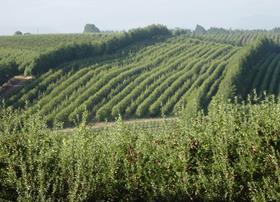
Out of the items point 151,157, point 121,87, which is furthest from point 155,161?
point 121,87

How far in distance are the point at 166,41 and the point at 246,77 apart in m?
56.9

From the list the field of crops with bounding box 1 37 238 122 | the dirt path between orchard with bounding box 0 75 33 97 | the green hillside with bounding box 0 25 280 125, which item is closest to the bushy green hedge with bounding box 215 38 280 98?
the green hillside with bounding box 0 25 280 125

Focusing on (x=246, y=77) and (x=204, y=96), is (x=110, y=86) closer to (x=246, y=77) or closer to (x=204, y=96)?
(x=204, y=96)

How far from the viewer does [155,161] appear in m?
15.6

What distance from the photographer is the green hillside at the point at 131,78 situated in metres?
79.2

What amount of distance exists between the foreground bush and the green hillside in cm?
4448

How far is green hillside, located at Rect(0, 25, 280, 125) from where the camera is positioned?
3120 inches

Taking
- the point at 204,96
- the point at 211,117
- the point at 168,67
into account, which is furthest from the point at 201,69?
the point at 211,117

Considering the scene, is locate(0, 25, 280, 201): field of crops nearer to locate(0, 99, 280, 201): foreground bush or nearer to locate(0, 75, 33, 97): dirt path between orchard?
locate(0, 99, 280, 201): foreground bush

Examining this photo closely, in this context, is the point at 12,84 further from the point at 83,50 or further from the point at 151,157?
the point at 151,157

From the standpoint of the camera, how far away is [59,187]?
1440 centimetres

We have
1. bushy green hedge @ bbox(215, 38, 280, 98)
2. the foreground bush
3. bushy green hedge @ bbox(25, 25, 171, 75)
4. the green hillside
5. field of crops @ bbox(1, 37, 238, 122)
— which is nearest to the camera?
the foreground bush

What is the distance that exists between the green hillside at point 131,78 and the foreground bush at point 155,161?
44.5 metres

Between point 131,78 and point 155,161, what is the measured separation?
265 feet
